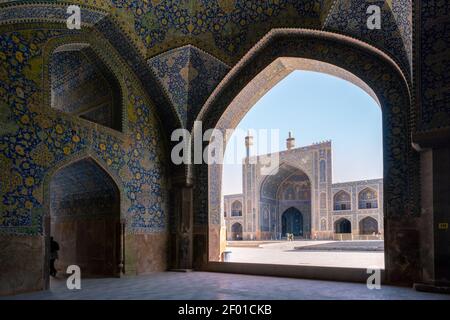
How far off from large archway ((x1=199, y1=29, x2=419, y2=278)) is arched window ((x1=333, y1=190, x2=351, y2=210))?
24.2m

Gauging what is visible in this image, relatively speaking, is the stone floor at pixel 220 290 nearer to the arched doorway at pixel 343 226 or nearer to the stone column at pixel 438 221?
the stone column at pixel 438 221

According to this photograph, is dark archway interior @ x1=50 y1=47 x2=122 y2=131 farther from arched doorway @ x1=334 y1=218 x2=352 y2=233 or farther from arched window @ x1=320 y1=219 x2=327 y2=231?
arched doorway @ x1=334 y1=218 x2=352 y2=233

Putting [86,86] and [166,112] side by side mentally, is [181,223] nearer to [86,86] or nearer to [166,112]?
[166,112]

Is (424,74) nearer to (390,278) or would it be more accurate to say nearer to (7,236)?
(390,278)

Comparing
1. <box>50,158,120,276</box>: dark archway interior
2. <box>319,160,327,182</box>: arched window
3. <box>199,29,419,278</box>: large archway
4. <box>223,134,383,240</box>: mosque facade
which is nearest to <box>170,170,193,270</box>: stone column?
<box>199,29,419,278</box>: large archway

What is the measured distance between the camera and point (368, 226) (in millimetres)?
32625

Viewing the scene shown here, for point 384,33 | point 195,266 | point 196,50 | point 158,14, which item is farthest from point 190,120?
point 384,33

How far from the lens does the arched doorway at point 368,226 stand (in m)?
32.1

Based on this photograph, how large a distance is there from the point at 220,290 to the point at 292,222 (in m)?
31.6

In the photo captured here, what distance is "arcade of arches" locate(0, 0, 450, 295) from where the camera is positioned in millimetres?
6043

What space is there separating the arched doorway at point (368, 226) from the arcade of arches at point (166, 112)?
25445 millimetres

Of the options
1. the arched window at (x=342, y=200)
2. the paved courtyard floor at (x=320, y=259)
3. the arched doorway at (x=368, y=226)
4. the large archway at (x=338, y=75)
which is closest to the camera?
the large archway at (x=338, y=75)

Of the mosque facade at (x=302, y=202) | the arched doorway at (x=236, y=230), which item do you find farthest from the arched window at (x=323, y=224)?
the arched doorway at (x=236, y=230)
